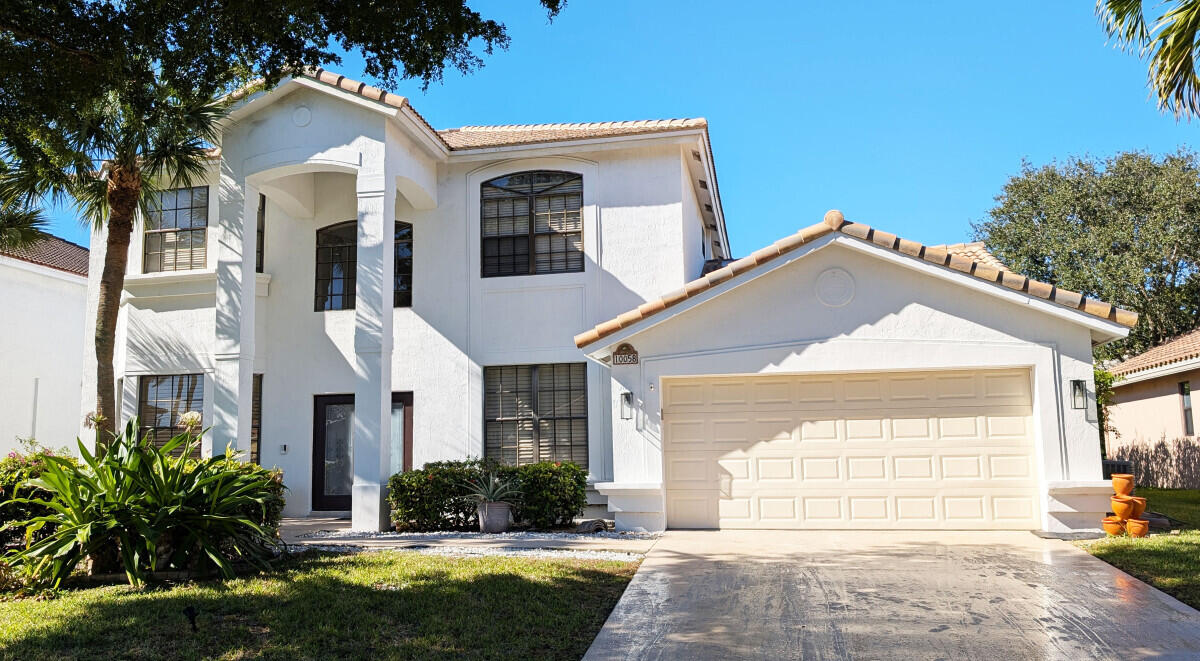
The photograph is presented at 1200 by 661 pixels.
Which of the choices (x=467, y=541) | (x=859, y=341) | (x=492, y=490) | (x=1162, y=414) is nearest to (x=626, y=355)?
(x=492, y=490)

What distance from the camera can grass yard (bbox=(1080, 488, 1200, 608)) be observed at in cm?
779

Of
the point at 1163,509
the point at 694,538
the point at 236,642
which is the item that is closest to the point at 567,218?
the point at 694,538

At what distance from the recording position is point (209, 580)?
26.4 ft

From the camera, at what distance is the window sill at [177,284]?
1541 cm

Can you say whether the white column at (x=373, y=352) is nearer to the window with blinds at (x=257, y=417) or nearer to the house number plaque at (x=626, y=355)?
the window with blinds at (x=257, y=417)

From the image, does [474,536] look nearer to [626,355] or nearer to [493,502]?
[493,502]

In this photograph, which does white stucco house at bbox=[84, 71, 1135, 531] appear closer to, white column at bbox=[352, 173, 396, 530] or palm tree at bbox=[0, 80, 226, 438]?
white column at bbox=[352, 173, 396, 530]

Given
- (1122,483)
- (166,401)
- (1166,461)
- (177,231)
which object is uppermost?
(177,231)

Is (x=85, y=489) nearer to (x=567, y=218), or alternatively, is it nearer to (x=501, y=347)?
(x=501, y=347)

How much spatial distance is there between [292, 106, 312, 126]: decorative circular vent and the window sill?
2976mm

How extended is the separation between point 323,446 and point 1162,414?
19.6 metres

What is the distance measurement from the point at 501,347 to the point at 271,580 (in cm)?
727

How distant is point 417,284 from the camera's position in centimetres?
1538

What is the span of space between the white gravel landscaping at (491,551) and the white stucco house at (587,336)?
205 cm
